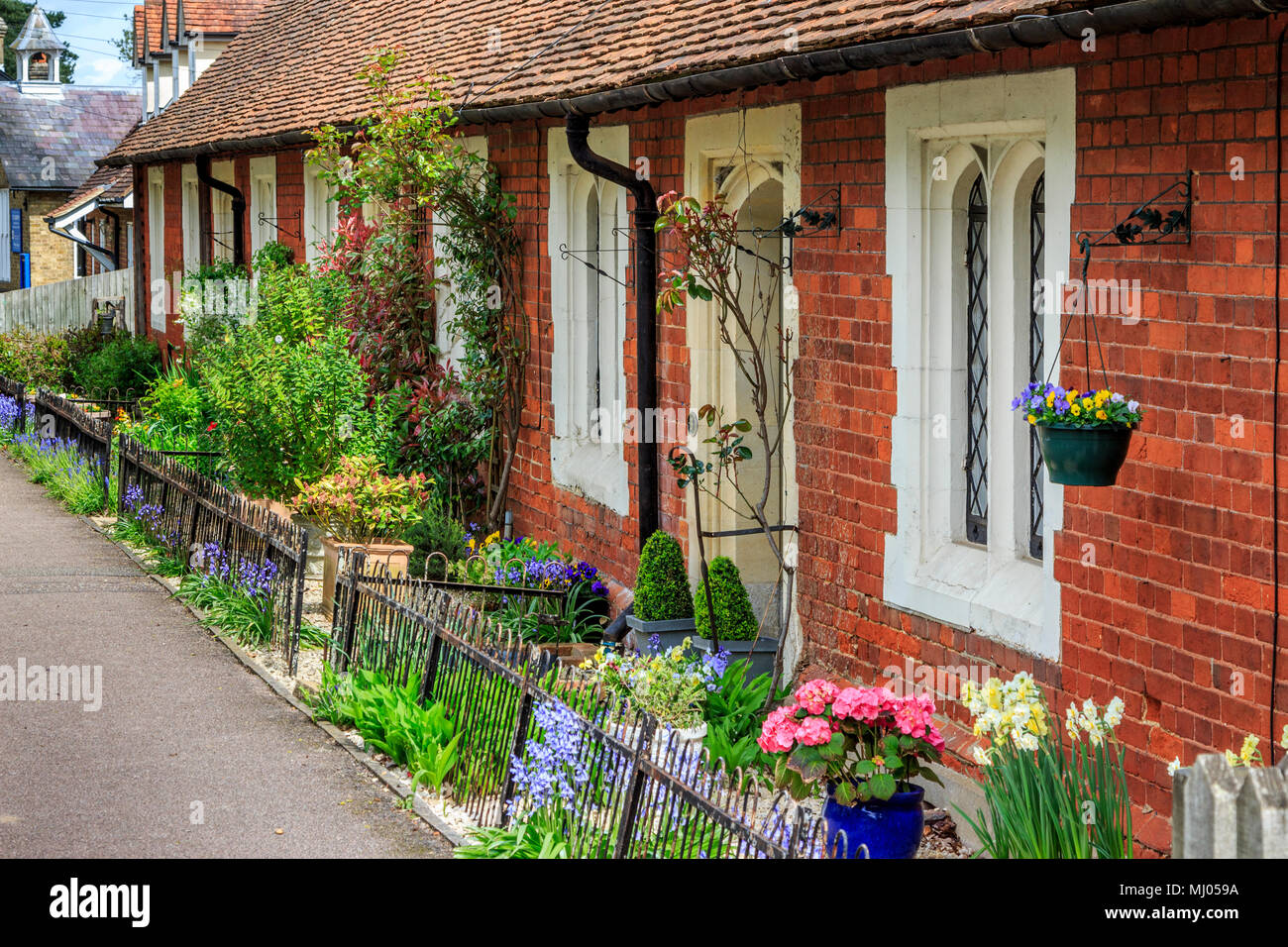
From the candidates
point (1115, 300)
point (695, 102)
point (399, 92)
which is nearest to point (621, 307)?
point (695, 102)

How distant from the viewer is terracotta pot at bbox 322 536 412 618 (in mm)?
10609

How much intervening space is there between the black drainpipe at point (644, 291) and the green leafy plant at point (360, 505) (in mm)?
2235

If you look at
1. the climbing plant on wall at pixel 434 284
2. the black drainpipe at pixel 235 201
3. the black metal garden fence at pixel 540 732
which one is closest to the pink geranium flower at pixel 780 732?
the black metal garden fence at pixel 540 732

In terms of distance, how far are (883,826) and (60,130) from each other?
46550 mm

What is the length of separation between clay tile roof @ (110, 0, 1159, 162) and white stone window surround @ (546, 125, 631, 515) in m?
0.75

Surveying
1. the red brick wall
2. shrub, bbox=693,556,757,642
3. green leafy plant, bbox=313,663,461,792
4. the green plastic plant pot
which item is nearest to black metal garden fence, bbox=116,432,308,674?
green leafy plant, bbox=313,663,461,792

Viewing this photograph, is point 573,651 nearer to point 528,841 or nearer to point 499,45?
point 528,841

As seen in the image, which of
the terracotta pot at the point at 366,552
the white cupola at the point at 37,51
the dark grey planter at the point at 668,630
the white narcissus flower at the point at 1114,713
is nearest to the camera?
the white narcissus flower at the point at 1114,713

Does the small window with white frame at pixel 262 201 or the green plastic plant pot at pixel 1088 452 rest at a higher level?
the small window with white frame at pixel 262 201

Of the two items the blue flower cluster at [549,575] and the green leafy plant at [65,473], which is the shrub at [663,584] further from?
the green leafy plant at [65,473]

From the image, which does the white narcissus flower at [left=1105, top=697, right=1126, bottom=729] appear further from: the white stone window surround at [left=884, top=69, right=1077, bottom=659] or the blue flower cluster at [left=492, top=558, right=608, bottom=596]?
the blue flower cluster at [left=492, top=558, right=608, bottom=596]

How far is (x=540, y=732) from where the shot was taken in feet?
21.7

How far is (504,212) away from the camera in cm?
1173

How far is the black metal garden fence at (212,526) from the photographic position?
9656 mm
